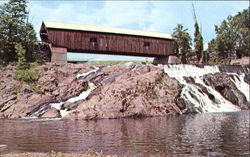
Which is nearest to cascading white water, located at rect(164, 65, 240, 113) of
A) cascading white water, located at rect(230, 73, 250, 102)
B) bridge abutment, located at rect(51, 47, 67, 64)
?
cascading white water, located at rect(230, 73, 250, 102)

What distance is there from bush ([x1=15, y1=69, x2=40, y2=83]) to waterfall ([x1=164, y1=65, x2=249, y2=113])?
66.8ft

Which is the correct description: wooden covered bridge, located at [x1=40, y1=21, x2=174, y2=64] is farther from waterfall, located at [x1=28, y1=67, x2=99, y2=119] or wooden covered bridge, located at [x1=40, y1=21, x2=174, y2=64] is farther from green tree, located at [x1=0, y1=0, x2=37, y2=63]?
waterfall, located at [x1=28, y1=67, x2=99, y2=119]

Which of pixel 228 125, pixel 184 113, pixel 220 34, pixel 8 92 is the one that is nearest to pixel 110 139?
pixel 228 125

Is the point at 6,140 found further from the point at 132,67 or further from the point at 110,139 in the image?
the point at 132,67

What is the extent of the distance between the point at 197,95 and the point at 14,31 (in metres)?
31.0

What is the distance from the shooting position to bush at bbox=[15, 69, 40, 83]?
4166cm

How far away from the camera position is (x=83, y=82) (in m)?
41.1

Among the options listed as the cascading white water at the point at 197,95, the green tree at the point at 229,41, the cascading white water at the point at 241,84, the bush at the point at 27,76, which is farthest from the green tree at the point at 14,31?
the green tree at the point at 229,41

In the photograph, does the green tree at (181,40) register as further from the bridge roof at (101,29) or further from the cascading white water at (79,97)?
the cascading white water at (79,97)

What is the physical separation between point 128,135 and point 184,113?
18159 millimetres

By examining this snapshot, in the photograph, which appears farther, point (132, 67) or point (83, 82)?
point (132, 67)

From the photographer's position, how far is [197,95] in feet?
136

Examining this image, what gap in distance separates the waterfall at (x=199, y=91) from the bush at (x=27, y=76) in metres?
20.4

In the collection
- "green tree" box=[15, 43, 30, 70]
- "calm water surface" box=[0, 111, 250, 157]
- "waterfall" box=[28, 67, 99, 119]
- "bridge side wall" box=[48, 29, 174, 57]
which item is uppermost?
"bridge side wall" box=[48, 29, 174, 57]
